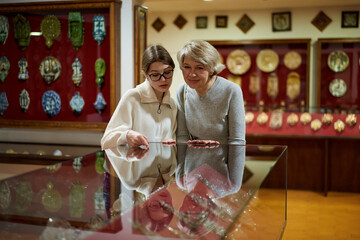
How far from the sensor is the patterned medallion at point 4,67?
399cm

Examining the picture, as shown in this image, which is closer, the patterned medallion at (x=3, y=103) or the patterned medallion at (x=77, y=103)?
the patterned medallion at (x=77, y=103)

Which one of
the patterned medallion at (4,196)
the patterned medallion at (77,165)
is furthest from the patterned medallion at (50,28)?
the patterned medallion at (4,196)

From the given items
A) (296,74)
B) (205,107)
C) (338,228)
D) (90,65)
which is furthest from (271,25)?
(205,107)

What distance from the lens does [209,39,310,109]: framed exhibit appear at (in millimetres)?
7742

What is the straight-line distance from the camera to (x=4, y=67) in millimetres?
4012

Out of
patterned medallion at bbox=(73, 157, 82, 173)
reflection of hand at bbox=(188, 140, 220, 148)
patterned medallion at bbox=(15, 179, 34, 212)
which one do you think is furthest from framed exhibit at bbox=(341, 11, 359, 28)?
patterned medallion at bbox=(15, 179, 34, 212)

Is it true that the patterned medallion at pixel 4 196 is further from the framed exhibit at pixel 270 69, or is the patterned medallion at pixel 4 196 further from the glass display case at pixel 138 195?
the framed exhibit at pixel 270 69

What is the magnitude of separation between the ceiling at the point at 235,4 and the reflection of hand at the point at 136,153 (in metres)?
5.22

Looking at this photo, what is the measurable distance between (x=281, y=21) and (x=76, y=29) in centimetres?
492

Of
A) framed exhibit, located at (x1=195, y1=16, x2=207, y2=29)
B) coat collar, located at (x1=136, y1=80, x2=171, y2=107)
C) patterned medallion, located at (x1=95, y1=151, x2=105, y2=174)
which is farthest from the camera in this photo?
framed exhibit, located at (x1=195, y1=16, x2=207, y2=29)

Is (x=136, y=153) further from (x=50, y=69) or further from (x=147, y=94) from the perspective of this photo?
(x=50, y=69)

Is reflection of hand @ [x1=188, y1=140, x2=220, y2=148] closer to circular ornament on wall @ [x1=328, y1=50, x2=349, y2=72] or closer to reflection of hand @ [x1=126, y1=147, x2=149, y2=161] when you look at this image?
reflection of hand @ [x1=126, y1=147, x2=149, y2=161]

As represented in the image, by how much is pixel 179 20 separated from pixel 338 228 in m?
5.12

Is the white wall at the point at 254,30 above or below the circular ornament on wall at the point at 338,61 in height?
above
